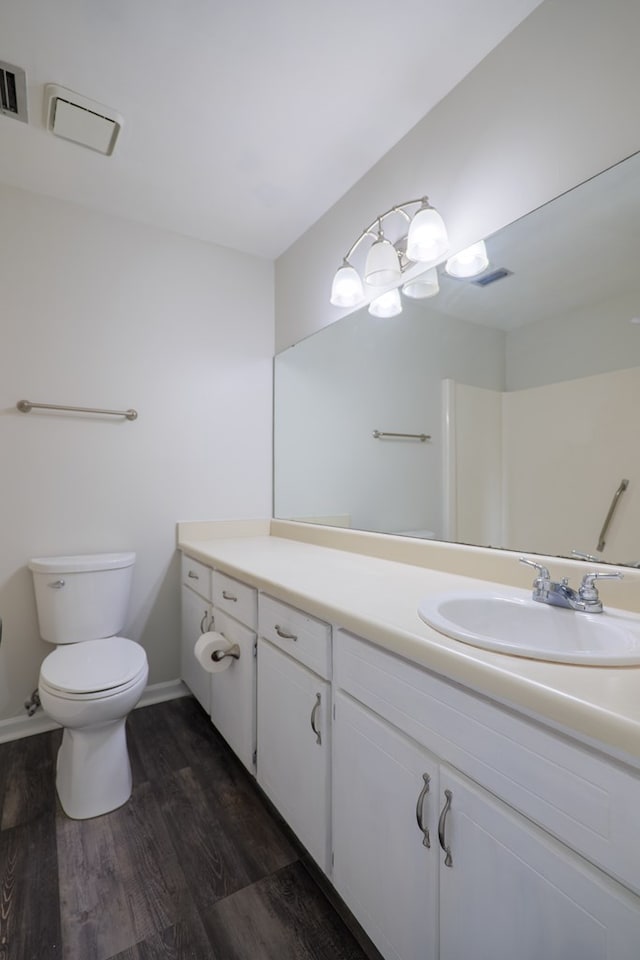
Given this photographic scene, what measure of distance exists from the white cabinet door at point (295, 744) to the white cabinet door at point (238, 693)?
0.06 m

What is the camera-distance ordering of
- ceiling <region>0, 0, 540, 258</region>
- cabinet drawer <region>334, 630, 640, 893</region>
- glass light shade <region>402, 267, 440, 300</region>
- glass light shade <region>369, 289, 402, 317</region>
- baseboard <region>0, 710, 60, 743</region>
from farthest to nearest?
baseboard <region>0, 710, 60, 743</region>
glass light shade <region>369, 289, 402, 317</region>
glass light shade <region>402, 267, 440, 300</region>
ceiling <region>0, 0, 540, 258</region>
cabinet drawer <region>334, 630, 640, 893</region>

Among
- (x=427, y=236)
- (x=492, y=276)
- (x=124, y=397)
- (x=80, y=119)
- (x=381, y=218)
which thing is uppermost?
(x=80, y=119)

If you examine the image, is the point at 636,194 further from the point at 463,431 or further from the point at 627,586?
the point at 627,586

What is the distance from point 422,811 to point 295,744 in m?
0.49

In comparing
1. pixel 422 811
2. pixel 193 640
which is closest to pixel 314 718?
pixel 422 811

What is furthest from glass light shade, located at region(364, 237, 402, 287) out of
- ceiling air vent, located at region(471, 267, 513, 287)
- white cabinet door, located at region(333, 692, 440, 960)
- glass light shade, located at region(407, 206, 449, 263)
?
white cabinet door, located at region(333, 692, 440, 960)

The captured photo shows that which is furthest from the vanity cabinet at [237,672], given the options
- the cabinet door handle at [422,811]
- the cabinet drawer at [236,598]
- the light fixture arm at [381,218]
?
the light fixture arm at [381,218]

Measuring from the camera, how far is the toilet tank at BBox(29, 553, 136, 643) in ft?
5.74

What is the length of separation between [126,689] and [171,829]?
45 cm

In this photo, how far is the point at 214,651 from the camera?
1559 millimetres

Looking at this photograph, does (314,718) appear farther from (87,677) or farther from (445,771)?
(87,677)

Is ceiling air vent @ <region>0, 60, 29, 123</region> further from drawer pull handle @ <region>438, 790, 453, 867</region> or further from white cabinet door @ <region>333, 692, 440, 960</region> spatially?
drawer pull handle @ <region>438, 790, 453, 867</region>

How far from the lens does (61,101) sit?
4.69ft

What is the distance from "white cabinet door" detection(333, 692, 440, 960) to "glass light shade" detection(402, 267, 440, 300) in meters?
1.33
